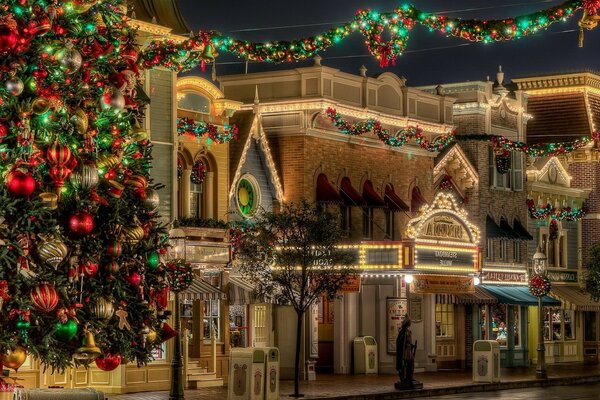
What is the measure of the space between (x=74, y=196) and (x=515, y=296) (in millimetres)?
38295

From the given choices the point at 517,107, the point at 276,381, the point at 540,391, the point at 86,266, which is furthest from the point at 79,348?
the point at 517,107

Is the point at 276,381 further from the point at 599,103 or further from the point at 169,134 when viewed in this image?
the point at 599,103

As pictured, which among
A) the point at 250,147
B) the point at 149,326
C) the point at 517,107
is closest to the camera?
the point at 149,326

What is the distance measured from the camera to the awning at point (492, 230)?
1971 inches

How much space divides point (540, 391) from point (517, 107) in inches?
713

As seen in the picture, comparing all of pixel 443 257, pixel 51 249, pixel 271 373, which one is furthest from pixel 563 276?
pixel 51 249

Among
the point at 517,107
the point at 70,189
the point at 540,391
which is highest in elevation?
the point at 517,107

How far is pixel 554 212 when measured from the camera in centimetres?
5375

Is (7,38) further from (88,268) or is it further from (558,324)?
(558,324)

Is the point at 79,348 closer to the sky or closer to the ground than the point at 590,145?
closer to the ground

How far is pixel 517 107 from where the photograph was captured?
52.8m

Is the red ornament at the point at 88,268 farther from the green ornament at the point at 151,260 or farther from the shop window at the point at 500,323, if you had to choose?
the shop window at the point at 500,323

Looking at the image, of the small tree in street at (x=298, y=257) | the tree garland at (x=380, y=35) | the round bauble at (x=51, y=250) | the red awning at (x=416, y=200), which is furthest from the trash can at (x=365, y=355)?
the round bauble at (x=51, y=250)

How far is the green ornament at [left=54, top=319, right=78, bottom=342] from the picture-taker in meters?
11.8
